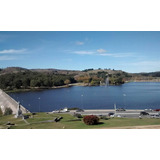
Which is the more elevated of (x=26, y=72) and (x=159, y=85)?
(x=26, y=72)

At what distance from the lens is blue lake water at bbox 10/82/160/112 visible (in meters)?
11.9

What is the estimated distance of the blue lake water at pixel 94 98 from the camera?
11859 millimetres

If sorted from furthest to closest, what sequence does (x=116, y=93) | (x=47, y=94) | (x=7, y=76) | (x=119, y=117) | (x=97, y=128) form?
(x=47, y=94), (x=7, y=76), (x=116, y=93), (x=119, y=117), (x=97, y=128)

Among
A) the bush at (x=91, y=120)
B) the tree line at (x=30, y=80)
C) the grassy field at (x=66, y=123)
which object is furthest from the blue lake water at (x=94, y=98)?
the bush at (x=91, y=120)

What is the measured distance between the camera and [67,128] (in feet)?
25.7

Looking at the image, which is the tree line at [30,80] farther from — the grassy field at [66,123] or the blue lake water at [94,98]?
the grassy field at [66,123]

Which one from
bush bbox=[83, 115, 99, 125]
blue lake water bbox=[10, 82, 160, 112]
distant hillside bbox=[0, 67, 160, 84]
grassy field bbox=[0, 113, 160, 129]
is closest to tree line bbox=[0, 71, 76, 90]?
distant hillside bbox=[0, 67, 160, 84]

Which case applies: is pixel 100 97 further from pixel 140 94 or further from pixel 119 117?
pixel 119 117

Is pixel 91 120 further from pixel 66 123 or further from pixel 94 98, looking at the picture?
pixel 94 98

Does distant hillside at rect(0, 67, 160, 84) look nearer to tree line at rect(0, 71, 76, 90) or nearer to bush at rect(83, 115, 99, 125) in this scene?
tree line at rect(0, 71, 76, 90)

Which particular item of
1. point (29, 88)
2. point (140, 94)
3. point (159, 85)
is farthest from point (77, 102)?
point (159, 85)

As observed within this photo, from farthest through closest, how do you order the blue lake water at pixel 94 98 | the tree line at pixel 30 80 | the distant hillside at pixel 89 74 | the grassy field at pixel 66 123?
the tree line at pixel 30 80
the distant hillside at pixel 89 74
the blue lake water at pixel 94 98
the grassy field at pixel 66 123

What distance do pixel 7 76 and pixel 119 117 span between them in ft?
31.9

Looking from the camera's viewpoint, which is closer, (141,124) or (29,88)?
(141,124)
